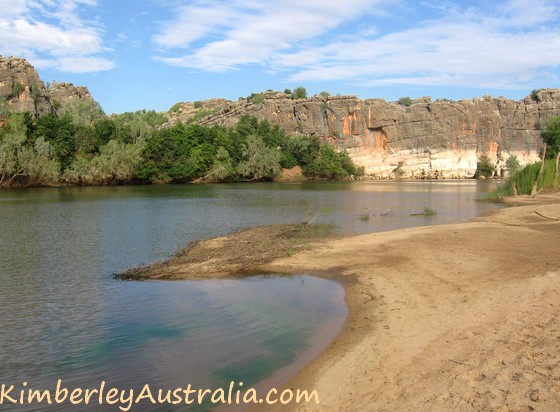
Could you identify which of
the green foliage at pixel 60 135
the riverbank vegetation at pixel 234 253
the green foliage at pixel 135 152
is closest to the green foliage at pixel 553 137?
the green foliage at pixel 135 152

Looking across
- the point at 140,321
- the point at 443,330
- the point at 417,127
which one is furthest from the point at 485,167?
the point at 140,321

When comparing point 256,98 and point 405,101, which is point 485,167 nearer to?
point 405,101

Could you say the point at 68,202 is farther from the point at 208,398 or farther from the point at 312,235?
the point at 208,398

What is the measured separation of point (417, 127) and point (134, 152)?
70.1 m

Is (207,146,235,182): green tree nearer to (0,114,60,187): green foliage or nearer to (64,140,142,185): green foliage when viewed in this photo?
(64,140,142,185): green foliage

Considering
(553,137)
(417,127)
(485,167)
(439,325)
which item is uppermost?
(417,127)

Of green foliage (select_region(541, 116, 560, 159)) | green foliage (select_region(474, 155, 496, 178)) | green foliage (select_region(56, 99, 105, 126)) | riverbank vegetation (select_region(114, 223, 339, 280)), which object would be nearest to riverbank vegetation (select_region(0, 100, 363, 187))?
green foliage (select_region(56, 99, 105, 126))

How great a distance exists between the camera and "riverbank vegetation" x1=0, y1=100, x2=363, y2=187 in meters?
60.7

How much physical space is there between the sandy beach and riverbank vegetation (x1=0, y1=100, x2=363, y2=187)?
55.2 meters

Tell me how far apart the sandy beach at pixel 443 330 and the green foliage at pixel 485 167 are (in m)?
105

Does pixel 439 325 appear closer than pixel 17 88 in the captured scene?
Yes

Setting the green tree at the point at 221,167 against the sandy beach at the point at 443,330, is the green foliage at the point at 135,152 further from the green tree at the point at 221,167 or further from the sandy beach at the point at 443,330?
the sandy beach at the point at 443,330

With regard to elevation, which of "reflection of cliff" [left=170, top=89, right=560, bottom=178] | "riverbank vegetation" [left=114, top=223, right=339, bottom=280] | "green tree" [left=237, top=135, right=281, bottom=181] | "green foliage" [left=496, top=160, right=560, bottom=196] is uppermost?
"reflection of cliff" [left=170, top=89, right=560, bottom=178]

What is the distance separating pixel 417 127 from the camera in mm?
112812
